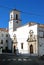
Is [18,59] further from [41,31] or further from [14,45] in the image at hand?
[14,45]

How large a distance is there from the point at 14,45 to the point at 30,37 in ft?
26.7

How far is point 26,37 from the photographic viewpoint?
40594 millimetres

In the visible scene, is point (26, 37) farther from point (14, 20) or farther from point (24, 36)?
point (14, 20)

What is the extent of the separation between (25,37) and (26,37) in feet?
1.34

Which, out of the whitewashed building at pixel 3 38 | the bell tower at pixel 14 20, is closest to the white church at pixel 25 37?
the bell tower at pixel 14 20

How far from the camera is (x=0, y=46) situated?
A: 50812 millimetres

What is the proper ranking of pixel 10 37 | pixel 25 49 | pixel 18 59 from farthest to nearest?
pixel 10 37 → pixel 25 49 → pixel 18 59

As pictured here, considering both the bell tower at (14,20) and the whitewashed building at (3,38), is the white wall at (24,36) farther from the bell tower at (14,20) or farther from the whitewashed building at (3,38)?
the whitewashed building at (3,38)

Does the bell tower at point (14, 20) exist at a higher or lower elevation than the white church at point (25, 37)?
higher

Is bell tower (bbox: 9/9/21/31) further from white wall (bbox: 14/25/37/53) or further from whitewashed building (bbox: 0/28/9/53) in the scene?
white wall (bbox: 14/25/37/53)

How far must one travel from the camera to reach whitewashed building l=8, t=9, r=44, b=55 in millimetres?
37281

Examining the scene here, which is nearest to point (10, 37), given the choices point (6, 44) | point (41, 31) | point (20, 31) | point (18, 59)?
point (6, 44)

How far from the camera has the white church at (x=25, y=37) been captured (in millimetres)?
37281

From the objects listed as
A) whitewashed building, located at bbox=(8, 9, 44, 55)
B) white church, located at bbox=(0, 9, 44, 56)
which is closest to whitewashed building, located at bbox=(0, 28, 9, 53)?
white church, located at bbox=(0, 9, 44, 56)
